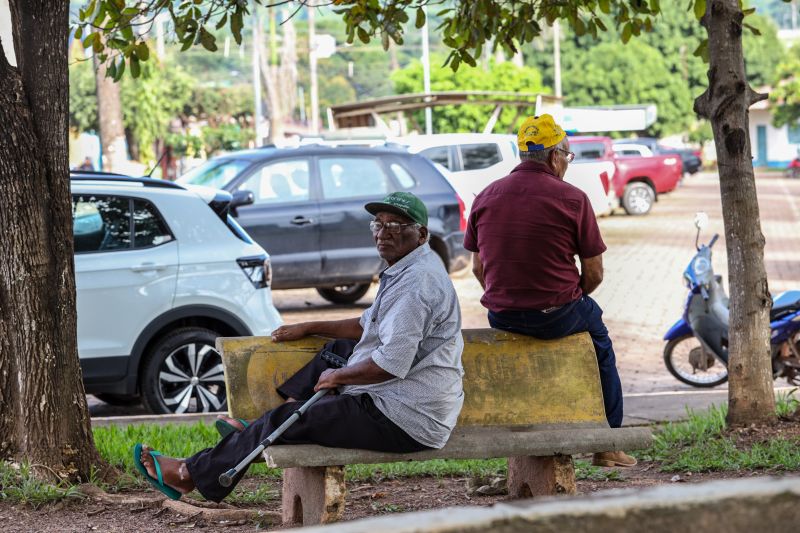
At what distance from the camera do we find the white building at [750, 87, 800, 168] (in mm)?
90750

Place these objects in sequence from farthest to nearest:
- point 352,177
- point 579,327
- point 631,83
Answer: point 631,83
point 352,177
point 579,327

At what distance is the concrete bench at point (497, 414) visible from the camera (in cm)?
511

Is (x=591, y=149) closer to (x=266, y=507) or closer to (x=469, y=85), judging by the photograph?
(x=469, y=85)

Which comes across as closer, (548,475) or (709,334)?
(548,475)

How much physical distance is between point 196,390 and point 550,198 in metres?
3.99

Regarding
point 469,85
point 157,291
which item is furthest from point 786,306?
point 469,85

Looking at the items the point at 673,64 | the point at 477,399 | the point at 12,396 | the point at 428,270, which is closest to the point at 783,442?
the point at 477,399

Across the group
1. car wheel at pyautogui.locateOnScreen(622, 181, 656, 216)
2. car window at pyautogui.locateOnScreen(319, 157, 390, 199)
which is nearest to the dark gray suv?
car window at pyautogui.locateOnScreen(319, 157, 390, 199)

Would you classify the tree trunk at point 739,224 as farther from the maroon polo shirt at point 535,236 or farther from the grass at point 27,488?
the grass at point 27,488

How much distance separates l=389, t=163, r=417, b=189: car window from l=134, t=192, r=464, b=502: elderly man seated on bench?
10065 mm

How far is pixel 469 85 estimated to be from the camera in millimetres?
52594

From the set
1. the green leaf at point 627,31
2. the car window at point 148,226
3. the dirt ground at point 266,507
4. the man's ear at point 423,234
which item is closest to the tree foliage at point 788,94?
the green leaf at point 627,31

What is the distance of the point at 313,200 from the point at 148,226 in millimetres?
5780

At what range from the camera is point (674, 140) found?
276 feet
